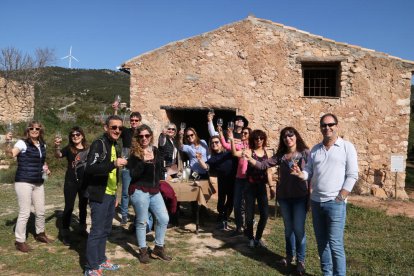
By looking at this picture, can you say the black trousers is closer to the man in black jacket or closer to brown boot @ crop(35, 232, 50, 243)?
the man in black jacket

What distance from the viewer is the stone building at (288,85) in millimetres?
8273

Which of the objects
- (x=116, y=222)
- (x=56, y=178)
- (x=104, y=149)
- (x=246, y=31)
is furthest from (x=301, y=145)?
(x=56, y=178)

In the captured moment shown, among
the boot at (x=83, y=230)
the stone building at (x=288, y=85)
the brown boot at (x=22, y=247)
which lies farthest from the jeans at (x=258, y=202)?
the stone building at (x=288, y=85)

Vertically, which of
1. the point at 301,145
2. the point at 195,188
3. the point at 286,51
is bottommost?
the point at 195,188

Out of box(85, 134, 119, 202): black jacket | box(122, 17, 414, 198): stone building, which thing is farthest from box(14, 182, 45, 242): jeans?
box(122, 17, 414, 198): stone building

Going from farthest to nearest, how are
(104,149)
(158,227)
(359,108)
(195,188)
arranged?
(359,108) → (195,188) → (158,227) → (104,149)

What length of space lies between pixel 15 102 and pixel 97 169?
55.4 ft

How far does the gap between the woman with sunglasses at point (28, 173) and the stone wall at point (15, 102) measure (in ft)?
49.6

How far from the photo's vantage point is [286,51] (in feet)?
27.7

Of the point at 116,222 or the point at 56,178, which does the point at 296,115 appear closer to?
the point at 116,222

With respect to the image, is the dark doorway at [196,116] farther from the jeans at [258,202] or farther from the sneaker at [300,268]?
the sneaker at [300,268]

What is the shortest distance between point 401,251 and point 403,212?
107 inches

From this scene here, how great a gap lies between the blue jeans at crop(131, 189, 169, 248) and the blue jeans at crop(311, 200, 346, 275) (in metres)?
1.84

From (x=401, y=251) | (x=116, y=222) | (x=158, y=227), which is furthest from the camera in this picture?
(x=116, y=222)
